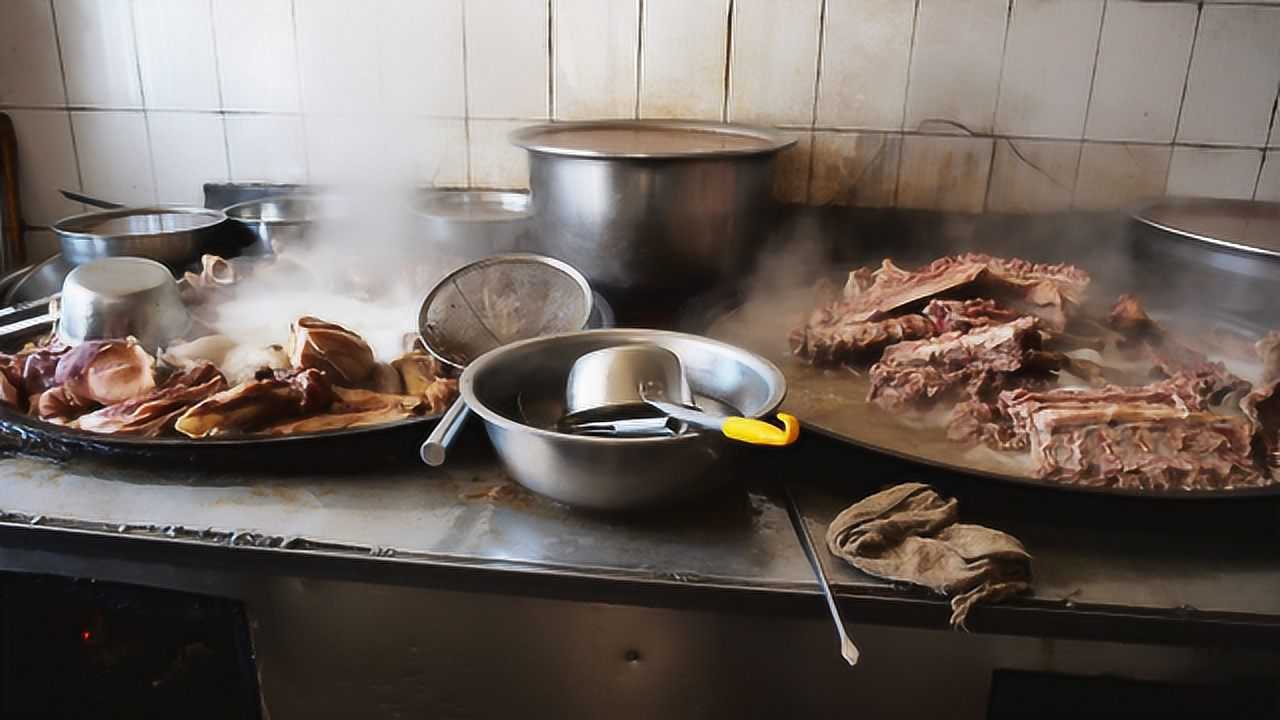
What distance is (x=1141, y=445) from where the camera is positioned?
3.29ft

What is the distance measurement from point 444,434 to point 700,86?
1.13 m

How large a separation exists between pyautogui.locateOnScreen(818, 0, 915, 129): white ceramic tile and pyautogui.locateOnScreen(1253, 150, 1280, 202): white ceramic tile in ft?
2.59

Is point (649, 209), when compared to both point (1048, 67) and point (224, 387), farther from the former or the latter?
point (1048, 67)

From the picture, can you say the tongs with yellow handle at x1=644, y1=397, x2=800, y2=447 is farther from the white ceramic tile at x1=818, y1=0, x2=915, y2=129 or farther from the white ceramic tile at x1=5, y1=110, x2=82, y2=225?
the white ceramic tile at x1=5, y1=110, x2=82, y2=225

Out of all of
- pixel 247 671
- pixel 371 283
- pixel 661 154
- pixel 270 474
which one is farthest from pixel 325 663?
pixel 661 154

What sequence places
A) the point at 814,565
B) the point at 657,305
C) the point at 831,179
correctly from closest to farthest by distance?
1. the point at 814,565
2. the point at 657,305
3. the point at 831,179

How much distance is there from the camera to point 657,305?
1.47m

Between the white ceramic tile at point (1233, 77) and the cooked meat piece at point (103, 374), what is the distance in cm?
201

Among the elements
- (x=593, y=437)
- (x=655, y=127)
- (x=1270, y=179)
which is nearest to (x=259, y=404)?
(x=593, y=437)

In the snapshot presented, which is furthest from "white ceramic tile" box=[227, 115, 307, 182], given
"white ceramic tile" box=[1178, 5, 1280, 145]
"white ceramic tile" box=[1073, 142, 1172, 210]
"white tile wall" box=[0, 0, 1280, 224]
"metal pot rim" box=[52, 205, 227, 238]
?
"white ceramic tile" box=[1178, 5, 1280, 145]

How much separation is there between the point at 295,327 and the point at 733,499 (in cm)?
68

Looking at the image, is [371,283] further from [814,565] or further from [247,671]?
[814,565]

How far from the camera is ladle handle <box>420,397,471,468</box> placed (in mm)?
961

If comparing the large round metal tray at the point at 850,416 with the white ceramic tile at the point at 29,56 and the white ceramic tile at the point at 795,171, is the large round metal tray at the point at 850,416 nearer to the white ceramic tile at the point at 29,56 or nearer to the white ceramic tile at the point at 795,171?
the white ceramic tile at the point at 795,171
